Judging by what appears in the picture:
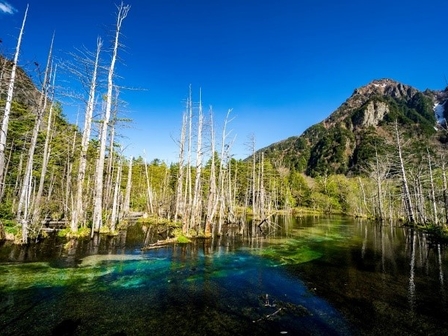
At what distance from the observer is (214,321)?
6234mm

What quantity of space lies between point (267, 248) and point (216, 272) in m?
7.15

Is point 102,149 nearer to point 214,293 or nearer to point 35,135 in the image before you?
point 35,135

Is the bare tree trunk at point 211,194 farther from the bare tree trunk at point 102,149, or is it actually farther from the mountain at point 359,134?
the mountain at point 359,134

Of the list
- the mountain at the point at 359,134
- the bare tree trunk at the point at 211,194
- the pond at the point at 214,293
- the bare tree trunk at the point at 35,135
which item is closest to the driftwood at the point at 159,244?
the pond at the point at 214,293

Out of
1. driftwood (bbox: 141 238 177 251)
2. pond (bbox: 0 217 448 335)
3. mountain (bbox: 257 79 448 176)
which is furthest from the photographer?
mountain (bbox: 257 79 448 176)

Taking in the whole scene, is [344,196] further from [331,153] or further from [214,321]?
[331,153]

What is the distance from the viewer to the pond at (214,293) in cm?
599

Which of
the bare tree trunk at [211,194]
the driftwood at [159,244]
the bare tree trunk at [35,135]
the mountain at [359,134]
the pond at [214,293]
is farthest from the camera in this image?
the mountain at [359,134]

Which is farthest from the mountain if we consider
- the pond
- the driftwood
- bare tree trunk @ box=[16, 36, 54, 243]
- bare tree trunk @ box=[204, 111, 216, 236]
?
the pond

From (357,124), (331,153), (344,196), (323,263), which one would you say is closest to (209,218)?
(323,263)

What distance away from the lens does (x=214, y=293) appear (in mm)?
8188

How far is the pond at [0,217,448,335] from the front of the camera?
5.99m

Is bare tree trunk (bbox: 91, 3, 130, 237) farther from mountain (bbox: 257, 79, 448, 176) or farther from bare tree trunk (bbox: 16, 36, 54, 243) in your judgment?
mountain (bbox: 257, 79, 448, 176)

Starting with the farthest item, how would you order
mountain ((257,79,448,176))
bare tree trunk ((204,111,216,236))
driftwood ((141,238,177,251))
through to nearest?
mountain ((257,79,448,176)) → bare tree trunk ((204,111,216,236)) → driftwood ((141,238,177,251))
